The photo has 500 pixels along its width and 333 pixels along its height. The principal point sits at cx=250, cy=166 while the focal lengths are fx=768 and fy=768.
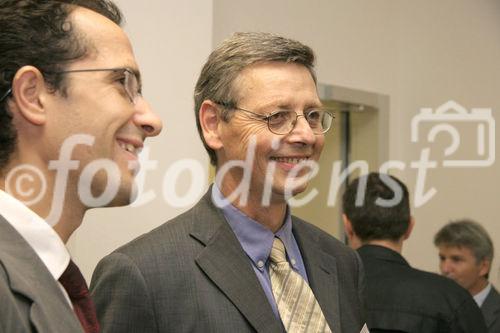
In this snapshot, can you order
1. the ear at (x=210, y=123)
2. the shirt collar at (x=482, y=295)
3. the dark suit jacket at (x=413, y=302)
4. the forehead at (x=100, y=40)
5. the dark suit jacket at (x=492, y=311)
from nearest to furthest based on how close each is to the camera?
the forehead at (x=100, y=40)
the ear at (x=210, y=123)
the dark suit jacket at (x=413, y=302)
the dark suit jacket at (x=492, y=311)
the shirt collar at (x=482, y=295)

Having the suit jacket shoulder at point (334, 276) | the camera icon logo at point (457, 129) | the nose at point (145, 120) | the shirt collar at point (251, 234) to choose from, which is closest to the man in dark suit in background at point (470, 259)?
the camera icon logo at point (457, 129)

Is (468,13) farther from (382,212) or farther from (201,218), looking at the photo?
(201,218)

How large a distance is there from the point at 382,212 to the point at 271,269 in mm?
1121

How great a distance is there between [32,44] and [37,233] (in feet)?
1.05

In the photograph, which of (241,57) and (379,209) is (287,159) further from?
(379,209)

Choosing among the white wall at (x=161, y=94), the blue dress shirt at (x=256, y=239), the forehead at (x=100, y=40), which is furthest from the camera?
the white wall at (x=161, y=94)

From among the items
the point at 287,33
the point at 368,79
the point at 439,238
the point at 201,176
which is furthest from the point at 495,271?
the point at 201,176

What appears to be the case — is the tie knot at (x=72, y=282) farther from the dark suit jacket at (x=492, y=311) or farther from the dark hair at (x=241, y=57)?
the dark suit jacket at (x=492, y=311)

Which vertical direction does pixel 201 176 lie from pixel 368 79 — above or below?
below

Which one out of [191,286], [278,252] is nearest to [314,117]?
[278,252]

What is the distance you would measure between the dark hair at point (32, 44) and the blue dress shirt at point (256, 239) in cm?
56

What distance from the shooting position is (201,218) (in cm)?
171

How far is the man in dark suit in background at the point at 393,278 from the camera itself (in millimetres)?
2461

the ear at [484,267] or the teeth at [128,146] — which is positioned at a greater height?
the teeth at [128,146]
